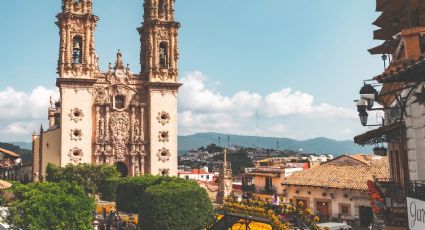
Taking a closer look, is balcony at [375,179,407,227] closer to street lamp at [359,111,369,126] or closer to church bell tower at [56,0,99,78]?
street lamp at [359,111,369,126]

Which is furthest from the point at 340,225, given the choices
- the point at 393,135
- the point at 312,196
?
the point at 393,135

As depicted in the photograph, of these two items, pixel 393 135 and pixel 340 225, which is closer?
pixel 393 135

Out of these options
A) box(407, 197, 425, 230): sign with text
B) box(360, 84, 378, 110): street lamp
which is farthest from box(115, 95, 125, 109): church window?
box(407, 197, 425, 230): sign with text

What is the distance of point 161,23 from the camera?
156 feet

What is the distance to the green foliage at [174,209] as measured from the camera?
25094 millimetres

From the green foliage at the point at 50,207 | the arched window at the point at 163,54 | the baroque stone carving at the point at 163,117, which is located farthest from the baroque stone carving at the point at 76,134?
the green foliage at the point at 50,207

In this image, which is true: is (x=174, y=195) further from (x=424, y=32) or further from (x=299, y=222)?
(x=424, y=32)

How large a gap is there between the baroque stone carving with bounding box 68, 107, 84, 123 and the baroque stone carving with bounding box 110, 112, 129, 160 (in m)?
3.22

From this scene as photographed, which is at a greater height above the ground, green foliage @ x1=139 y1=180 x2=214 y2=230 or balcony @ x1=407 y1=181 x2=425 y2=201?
balcony @ x1=407 y1=181 x2=425 y2=201

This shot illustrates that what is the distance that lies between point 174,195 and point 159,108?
70.4 ft

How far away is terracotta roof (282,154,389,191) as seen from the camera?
30562 millimetres

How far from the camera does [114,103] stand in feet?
149

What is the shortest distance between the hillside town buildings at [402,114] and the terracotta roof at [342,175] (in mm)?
16064

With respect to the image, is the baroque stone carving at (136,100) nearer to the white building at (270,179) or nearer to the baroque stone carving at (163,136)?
the baroque stone carving at (163,136)
